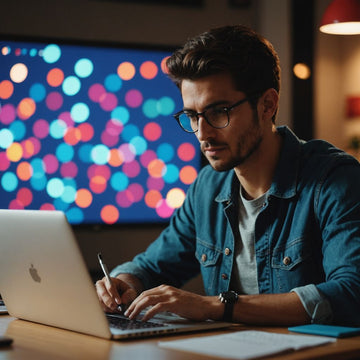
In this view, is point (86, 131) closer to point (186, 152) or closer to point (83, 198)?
point (83, 198)

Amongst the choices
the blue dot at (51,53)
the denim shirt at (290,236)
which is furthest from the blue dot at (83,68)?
the denim shirt at (290,236)

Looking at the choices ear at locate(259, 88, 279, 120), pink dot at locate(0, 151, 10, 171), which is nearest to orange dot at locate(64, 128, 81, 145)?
pink dot at locate(0, 151, 10, 171)

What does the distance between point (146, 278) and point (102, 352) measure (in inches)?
31.9

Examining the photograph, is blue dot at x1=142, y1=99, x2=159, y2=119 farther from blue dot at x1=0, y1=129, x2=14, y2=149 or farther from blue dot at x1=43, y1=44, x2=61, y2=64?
blue dot at x1=0, y1=129, x2=14, y2=149

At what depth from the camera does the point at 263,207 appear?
6.37 feet

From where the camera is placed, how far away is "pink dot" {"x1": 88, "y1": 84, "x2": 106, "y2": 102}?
3.65 meters

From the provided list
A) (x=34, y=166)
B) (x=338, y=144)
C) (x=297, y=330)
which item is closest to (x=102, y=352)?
(x=297, y=330)

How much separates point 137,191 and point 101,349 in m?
2.43

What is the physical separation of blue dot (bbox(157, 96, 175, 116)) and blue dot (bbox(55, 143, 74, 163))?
548mm

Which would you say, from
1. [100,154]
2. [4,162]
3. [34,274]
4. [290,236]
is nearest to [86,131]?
[100,154]

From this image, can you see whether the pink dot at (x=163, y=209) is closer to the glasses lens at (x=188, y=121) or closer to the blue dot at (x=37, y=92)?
the blue dot at (x=37, y=92)

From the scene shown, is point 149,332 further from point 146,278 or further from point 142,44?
point 142,44

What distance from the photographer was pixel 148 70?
12.4 feet

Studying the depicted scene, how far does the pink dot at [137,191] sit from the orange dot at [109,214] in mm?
128
